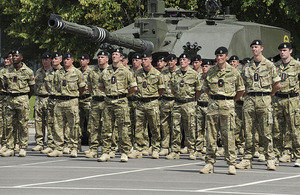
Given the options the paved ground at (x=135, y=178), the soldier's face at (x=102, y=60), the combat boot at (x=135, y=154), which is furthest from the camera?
the combat boot at (x=135, y=154)

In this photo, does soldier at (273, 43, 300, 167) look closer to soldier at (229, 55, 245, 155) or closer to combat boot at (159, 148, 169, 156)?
soldier at (229, 55, 245, 155)

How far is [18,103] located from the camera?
54.7 feet

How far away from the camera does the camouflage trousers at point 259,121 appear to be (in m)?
14.2

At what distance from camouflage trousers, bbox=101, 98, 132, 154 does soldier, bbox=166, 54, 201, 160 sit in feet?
4.06

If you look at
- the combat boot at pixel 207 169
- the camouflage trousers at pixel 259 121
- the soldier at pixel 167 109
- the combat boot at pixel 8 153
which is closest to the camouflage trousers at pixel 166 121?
the soldier at pixel 167 109

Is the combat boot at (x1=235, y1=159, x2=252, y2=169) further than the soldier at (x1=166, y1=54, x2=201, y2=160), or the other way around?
the soldier at (x1=166, y1=54, x2=201, y2=160)

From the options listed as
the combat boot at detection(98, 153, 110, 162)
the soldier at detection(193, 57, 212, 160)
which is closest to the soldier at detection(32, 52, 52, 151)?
the combat boot at detection(98, 153, 110, 162)

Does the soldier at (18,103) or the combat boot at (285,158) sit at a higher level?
the soldier at (18,103)

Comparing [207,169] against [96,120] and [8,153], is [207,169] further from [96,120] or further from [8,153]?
[8,153]

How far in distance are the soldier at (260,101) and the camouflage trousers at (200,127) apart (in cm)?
249

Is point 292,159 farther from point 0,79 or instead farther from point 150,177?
point 0,79

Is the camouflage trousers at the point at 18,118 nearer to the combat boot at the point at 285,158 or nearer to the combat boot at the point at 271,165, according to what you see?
the combat boot at the point at 285,158

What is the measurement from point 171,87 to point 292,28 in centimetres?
1739

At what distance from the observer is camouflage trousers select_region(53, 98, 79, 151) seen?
1661cm
